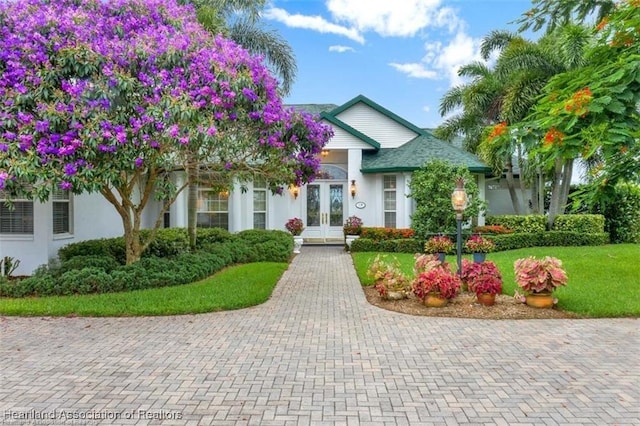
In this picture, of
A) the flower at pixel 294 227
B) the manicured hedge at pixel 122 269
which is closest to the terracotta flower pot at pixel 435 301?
the manicured hedge at pixel 122 269

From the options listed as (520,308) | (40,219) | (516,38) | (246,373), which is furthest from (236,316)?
(516,38)

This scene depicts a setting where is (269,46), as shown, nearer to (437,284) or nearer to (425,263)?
(425,263)

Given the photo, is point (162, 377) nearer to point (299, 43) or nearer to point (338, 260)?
point (338, 260)

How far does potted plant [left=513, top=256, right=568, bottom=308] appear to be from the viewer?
7.32m

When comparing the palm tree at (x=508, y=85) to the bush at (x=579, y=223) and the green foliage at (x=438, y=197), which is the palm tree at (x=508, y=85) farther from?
the green foliage at (x=438, y=197)

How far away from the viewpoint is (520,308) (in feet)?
24.6

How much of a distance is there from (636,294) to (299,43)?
13573 mm

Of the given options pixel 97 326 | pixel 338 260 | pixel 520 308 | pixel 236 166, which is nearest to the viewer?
pixel 97 326

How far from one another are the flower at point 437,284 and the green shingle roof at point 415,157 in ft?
30.5

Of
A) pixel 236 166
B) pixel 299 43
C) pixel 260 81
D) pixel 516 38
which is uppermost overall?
pixel 516 38

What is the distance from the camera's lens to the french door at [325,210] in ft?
61.6

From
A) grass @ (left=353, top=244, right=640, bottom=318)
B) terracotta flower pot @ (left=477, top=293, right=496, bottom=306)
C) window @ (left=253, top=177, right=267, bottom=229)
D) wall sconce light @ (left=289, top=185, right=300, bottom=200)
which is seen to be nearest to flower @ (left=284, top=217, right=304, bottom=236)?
window @ (left=253, top=177, right=267, bottom=229)

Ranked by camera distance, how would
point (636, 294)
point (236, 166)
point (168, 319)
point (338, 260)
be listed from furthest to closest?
point (338, 260), point (236, 166), point (636, 294), point (168, 319)

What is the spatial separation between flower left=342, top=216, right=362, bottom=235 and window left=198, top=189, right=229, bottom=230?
4678mm
